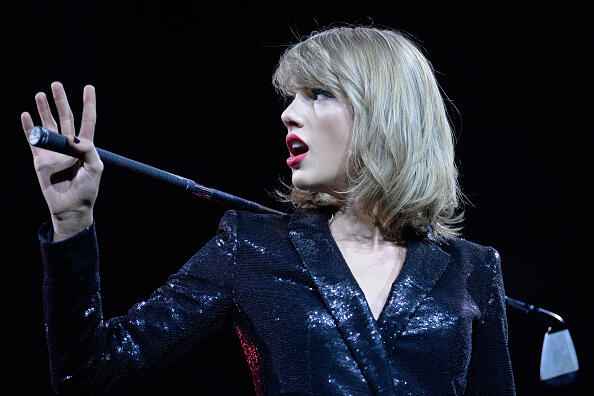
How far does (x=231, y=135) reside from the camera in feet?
8.39

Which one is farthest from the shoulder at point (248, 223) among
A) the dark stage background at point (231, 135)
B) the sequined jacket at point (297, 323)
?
the dark stage background at point (231, 135)

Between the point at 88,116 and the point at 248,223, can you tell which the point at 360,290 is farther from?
the point at 88,116

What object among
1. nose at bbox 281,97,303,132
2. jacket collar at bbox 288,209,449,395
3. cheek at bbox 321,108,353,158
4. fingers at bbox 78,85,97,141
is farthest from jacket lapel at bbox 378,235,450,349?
fingers at bbox 78,85,97,141

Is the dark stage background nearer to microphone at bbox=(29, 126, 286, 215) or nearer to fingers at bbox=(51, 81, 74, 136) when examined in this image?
microphone at bbox=(29, 126, 286, 215)

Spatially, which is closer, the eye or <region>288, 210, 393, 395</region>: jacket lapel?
<region>288, 210, 393, 395</region>: jacket lapel

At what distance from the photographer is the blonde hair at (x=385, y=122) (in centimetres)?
137

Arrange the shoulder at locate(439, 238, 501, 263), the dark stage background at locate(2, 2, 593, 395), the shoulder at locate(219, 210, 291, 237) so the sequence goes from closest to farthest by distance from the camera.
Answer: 1. the shoulder at locate(219, 210, 291, 237)
2. the shoulder at locate(439, 238, 501, 263)
3. the dark stage background at locate(2, 2, 593, 395)

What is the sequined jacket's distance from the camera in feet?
3.52

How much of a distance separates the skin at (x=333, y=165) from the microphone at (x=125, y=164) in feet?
0.67

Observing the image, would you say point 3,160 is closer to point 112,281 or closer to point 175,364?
point 112,281

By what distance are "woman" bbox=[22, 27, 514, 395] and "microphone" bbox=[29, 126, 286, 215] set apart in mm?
33

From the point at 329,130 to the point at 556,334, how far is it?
1.12m

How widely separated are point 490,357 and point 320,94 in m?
0.73

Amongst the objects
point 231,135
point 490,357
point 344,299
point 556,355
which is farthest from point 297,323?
point 231,135
